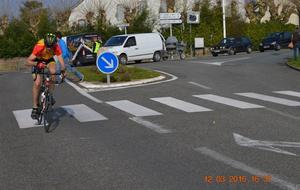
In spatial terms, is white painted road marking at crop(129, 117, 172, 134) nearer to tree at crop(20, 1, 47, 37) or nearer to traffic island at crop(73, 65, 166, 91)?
traffic island at crop(73, 65, 166, 91)

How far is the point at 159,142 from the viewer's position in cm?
875

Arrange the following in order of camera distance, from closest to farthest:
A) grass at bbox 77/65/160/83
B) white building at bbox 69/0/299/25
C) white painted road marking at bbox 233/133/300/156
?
white painted road marking at bbox 233/133/300/156
grass at bbox 77/65/160/83
white building at bbox 69/0/299/25

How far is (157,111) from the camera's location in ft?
40.1

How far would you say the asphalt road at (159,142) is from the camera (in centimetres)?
653

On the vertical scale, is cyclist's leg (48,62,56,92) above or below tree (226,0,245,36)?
below

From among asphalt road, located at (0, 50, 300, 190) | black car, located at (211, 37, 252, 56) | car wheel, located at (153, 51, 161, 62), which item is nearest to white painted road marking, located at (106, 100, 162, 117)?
asphalt road, located at (0, 50, 300, 190)

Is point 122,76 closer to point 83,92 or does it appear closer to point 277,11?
point 83,92

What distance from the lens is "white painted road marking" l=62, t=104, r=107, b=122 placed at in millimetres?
11508

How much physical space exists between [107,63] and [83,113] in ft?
19.6

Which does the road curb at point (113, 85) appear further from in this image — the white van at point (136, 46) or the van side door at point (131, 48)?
the van side door at point (131, 48)

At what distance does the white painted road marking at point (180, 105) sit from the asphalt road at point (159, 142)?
0.02 m

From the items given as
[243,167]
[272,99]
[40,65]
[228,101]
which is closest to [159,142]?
[243,167]

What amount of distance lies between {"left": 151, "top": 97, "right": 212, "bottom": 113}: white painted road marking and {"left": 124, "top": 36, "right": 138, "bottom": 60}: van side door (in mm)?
19189

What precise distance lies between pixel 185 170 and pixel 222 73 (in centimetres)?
1562
